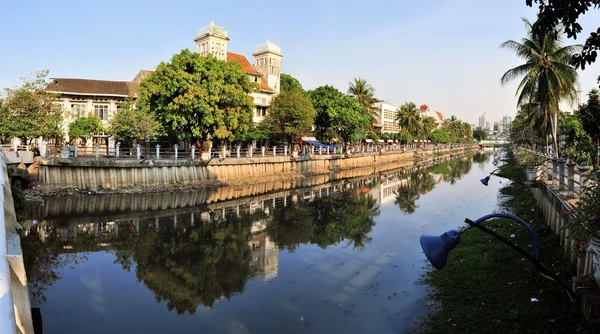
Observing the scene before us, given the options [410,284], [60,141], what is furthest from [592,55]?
[60,141]

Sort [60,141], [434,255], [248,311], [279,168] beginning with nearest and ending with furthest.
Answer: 1. [434,255]
2. [248,311]
3. [60,141]
4. [279,168]

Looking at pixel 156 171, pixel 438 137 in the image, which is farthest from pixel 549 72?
pixel 438 137

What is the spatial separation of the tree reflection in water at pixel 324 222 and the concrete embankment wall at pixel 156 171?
8.62 meters

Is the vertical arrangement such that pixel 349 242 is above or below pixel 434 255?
below

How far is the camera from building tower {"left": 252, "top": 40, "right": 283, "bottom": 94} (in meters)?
52.6

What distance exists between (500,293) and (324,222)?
11.5 metres

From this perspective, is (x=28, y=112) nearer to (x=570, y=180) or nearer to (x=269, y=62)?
(x=570, y=180)

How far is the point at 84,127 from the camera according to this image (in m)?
36.0

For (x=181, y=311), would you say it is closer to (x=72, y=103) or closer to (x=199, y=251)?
(x=199, y=251)

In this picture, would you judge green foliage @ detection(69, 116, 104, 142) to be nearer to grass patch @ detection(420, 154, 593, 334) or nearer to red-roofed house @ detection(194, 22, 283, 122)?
red-roofed house @ detection(194, 22, 283, 122)

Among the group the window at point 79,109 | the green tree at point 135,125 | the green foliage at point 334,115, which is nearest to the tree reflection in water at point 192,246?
the green tree at point 135,125

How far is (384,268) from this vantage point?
39.2 feet

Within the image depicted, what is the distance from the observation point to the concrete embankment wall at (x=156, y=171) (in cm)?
2327

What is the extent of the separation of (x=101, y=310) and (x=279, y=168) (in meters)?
28.0
